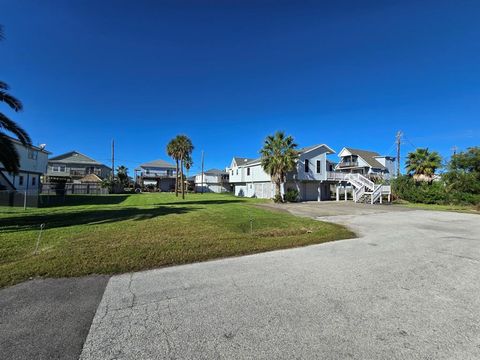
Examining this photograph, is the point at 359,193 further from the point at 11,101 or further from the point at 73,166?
the point at 73,166

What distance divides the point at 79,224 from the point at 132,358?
9554mm

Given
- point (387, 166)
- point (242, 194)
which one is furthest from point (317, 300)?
point (387, 166)

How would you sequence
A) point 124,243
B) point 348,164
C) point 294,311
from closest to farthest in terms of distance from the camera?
1. point 294,311
2. point 124,243
3. point 348,164

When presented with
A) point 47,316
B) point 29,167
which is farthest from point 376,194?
point 29,167

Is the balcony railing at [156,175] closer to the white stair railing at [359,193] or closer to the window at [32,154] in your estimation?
the window at [32,154]

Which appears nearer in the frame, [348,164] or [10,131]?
[10,131]

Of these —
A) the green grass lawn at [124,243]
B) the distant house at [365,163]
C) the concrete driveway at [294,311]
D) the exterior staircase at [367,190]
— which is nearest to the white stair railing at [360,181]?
the exterior staircase at [367,190]

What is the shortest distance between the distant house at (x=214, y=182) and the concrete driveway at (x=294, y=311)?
47821 mm

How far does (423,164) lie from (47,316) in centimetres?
3643

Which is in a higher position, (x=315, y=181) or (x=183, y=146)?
(x=183, y=146)

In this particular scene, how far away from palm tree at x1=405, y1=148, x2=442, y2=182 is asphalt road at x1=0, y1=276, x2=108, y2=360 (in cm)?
3544

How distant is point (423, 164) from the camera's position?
29.5 meters

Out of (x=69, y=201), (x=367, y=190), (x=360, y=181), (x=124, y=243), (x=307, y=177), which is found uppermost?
A: (x=307, y=177)

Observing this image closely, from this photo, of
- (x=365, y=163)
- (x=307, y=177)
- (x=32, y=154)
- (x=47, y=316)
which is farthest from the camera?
(x=365, y=163)
